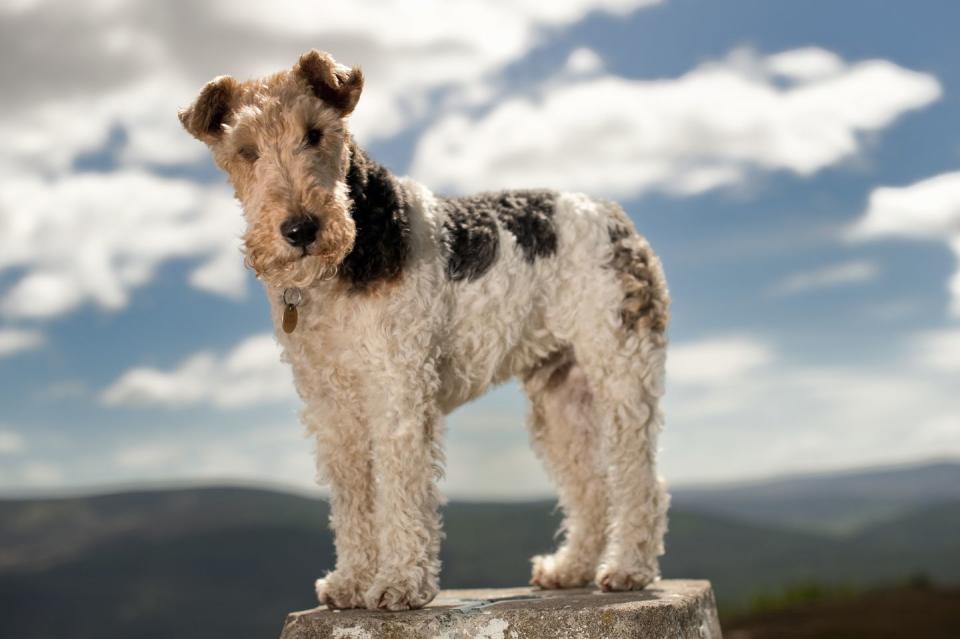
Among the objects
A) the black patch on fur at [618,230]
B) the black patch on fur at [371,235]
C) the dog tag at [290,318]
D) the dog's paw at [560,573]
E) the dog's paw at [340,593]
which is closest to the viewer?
the black patch on fur at [371,235]

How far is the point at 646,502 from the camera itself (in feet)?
23.9

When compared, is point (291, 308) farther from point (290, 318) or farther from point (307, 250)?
point (307, 250)

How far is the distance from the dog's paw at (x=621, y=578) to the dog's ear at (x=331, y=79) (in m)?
3.66

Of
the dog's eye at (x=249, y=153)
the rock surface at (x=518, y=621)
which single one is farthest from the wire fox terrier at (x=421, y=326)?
the rock surface at (x=518, y=621)

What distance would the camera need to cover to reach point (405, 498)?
634cm

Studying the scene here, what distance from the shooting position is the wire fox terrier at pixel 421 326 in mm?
5918

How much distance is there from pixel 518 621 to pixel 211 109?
3.65m

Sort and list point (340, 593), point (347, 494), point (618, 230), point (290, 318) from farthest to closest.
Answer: point (618, 230) → point (347, 494) → point (340, 593) → point (290, 318)

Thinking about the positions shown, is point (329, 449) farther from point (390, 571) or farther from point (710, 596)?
point (710, 596)

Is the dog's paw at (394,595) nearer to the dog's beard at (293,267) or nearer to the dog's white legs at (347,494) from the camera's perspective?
the dog's white legs at (347,494)

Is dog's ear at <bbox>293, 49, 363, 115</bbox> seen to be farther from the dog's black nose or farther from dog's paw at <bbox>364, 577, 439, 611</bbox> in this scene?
dog's paw at <bbox>364, 577, 439, 611</bbox>

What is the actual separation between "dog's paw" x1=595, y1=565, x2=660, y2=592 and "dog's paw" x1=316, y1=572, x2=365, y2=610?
1729mm

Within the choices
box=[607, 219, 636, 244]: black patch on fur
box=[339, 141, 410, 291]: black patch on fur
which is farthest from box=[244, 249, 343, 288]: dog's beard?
box=[607, 219, 636, 244]: black patch on fur

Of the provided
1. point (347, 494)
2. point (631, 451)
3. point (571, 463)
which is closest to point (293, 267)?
point (347, 494)
